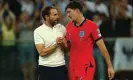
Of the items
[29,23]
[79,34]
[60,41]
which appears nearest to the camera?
[60,41]

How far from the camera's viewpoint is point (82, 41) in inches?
291

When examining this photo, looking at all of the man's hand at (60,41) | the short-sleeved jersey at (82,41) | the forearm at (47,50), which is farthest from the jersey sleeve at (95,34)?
the forearm at (47,50)

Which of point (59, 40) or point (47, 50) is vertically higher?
point (59, 40)

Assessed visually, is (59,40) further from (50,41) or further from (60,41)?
(50,41)

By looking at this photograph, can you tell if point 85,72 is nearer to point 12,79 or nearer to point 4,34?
point 12,79

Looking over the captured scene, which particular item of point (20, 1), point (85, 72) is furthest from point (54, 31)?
point (20, 1)

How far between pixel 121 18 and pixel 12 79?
308 cm

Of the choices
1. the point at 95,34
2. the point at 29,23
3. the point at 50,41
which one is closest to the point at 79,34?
the point at 95,34

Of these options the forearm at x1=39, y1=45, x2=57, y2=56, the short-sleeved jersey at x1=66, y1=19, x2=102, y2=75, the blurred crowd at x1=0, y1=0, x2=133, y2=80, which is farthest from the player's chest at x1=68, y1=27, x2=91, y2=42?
the blurred crowd at x1=0, y1=0, x2=133, y2=80

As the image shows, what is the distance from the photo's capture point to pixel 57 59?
24.6 ft

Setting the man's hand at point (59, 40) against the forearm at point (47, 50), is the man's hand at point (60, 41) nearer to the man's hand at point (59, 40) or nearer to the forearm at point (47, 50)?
the man's hand at point (59, 40)

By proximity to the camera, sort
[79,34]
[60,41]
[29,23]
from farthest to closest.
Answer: [29,23]
[79,34]
[60,41]

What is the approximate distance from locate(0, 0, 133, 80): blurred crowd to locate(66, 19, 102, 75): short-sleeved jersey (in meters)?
3.75

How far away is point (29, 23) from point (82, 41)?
17.6 feet
